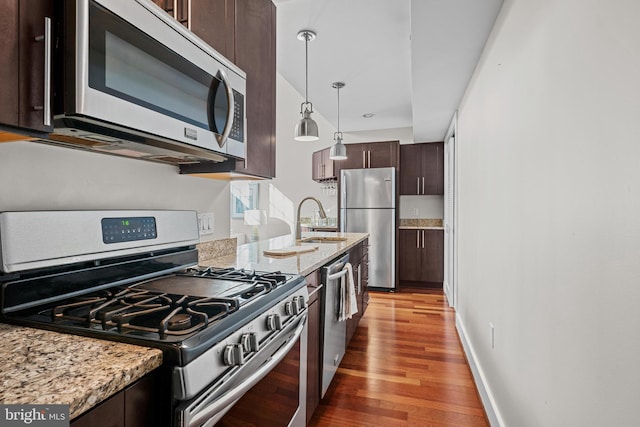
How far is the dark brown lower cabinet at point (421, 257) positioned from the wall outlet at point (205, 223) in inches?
138

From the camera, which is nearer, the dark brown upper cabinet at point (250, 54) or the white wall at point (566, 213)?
the white wall at point (566, 213)

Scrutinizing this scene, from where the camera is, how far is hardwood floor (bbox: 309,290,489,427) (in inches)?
73.2

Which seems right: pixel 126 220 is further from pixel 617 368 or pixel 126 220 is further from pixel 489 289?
pixel 489 289

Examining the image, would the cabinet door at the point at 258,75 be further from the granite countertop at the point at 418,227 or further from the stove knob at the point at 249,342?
the granite countertop at the point at 418,227

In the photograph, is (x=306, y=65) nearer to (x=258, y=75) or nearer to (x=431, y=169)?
(x=258, y=75)

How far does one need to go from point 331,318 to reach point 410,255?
10.2 feet

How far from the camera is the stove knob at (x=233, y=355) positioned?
81 centimetres

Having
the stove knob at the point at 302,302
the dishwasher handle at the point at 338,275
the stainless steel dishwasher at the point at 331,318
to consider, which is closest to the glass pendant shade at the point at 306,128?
the stainless steel dishwasher at the point at 331,318

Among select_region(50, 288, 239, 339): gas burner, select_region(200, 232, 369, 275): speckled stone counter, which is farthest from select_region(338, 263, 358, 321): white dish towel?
select_region(50, 288, 239, 339): gas burner

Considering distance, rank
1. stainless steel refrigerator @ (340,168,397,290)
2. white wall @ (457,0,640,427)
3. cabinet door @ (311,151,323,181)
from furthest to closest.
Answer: cabinet door @ (311,151,323,181) → stainless steel refrigerator @ (340,168,397,290) → white wall @ (457,0,640,427)

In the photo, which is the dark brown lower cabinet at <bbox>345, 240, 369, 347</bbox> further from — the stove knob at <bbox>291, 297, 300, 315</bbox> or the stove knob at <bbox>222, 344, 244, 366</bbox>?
the stove knob at <bbox>222, 344, 244, 366</bbox>

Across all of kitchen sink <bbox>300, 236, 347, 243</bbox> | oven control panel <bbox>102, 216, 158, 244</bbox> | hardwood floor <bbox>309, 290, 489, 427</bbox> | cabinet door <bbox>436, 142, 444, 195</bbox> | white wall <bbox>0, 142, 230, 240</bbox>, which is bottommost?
hardwood floor <bbox>309, 290, 489, 427</bbox>

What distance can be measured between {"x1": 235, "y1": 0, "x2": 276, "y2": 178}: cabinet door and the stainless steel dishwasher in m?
0.67

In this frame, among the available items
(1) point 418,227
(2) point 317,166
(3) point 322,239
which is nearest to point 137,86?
(3) point 322,239
